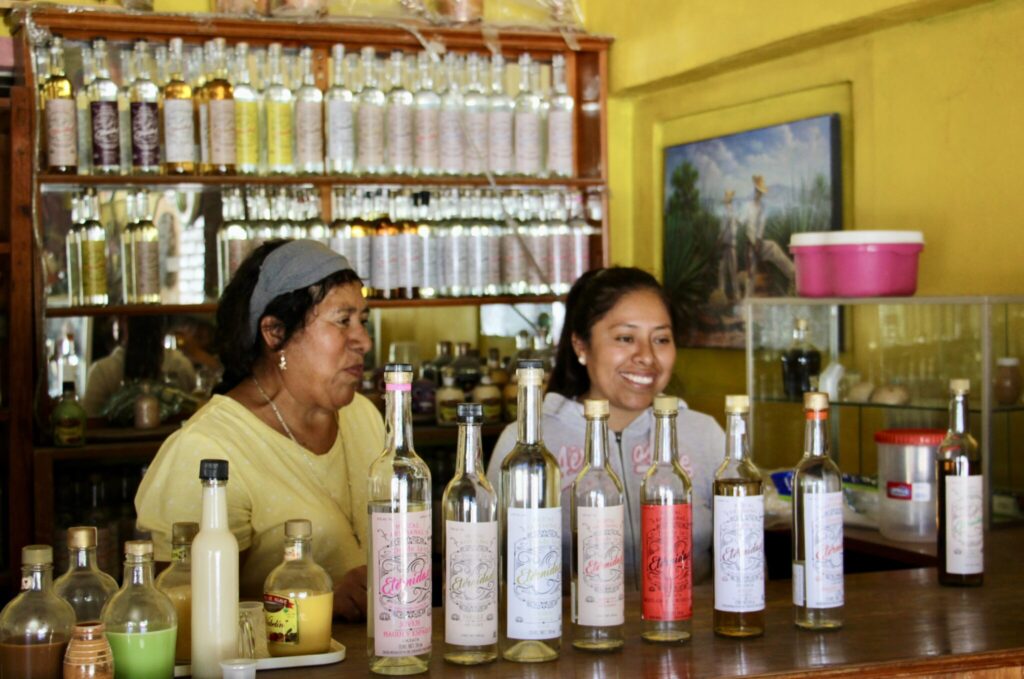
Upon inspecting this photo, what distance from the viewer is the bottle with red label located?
1627mm

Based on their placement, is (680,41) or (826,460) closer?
(826,460)

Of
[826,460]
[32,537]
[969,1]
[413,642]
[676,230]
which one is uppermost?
[969,1]

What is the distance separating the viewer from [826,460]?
1.73m

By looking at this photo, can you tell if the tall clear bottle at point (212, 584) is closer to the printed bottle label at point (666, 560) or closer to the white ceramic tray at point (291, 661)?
the white ceramic tray at point (291, 661)

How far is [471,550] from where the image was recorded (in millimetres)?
1511

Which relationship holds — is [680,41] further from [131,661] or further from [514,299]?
[131,661]

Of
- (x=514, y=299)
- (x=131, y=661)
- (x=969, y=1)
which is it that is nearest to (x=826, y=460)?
(x=131, y=661)

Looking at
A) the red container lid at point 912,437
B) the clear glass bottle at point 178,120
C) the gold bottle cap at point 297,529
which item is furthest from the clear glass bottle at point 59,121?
the gold bottle cap at point 297,529

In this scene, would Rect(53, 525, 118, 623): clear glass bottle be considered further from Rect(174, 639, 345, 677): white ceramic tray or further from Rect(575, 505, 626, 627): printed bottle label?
Rect(575, 505, 626, 627): printed bottle label

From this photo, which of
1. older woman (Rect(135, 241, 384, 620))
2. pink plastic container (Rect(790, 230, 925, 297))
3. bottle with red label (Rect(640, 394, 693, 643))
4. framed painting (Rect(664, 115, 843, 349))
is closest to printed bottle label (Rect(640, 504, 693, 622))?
bottle with red label (Rect(640, 394, 693, 643))

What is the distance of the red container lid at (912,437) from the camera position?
2.96 m

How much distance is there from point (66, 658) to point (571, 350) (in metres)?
1.73

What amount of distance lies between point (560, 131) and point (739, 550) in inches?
125

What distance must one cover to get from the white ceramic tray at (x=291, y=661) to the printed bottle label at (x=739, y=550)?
49 centimetres
